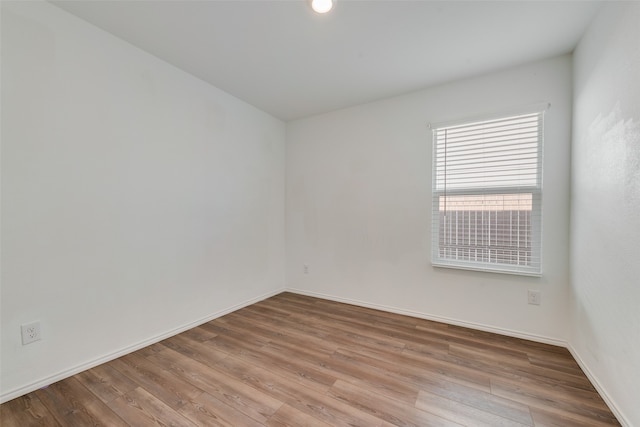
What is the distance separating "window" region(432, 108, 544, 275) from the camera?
2303 millimetres

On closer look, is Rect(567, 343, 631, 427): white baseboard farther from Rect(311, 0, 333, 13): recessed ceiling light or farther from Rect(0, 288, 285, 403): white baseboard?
Rect(0, 288, 285, 403): white baseboard

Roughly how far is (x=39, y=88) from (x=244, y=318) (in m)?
2.49

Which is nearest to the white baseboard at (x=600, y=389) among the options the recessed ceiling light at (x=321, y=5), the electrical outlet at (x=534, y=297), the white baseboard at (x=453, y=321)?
the white baseboard at (x=453, y=321)

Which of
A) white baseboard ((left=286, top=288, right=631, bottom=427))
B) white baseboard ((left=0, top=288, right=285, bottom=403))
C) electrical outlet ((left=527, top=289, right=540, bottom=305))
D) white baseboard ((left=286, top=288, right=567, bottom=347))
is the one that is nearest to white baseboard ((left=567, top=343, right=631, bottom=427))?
white baseboard ((left=286, top=288, right=631, bottom=427))

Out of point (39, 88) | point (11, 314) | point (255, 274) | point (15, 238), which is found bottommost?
point (255, 274)

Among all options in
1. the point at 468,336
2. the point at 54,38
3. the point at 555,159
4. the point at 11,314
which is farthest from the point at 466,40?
the point at 11,314

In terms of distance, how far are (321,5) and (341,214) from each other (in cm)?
218

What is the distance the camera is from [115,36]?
79.0 inches

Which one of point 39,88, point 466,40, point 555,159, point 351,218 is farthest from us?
point 351,218

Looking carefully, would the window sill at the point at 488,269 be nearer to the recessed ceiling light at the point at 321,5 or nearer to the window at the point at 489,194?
the window at the point at 489,194

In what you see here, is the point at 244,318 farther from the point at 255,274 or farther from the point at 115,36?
the point at 115,36

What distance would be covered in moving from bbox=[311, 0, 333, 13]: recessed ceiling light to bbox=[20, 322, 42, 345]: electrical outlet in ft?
8.91

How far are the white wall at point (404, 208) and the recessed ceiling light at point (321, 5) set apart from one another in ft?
4.97

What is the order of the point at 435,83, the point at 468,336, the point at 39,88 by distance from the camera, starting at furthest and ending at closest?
the point at 435,83, the point at 468,336, the point at 39,88
